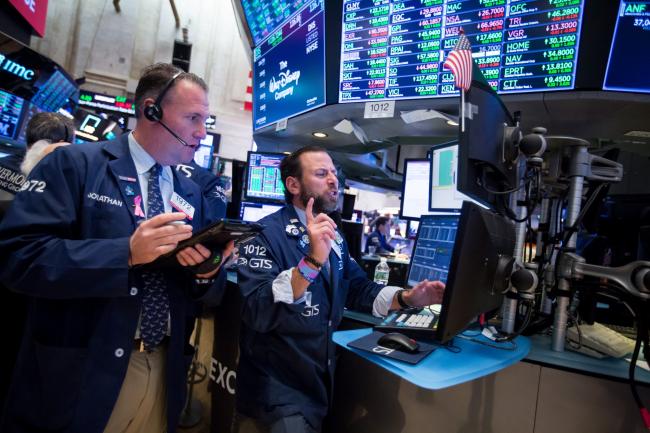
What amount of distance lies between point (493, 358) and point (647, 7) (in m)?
1.86

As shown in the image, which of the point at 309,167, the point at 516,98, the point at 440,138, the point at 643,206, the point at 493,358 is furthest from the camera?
the point at 440,138

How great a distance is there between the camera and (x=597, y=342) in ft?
4.67

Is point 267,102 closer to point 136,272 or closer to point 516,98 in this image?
point 516,98

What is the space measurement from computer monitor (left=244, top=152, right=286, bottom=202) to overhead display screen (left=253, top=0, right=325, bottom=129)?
1.37 feet

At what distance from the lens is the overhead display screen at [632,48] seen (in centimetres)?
180

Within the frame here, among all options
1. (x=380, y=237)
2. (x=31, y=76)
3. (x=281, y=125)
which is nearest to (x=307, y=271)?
(x=281, y=125)

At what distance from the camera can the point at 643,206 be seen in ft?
6.28

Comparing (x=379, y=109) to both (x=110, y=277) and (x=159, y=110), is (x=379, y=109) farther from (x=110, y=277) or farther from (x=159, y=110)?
(x=110, y=277)

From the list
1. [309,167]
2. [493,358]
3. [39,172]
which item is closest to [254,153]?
[309,167]

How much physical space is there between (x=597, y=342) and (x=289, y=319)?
1173mm

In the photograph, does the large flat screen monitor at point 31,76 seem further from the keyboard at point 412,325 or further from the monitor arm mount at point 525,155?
the monitor arm mount at point 525,155

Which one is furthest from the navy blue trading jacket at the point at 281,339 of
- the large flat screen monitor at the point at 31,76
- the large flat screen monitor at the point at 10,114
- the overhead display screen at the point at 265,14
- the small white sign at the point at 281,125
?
the large flat screen monitor at the point at 10,114

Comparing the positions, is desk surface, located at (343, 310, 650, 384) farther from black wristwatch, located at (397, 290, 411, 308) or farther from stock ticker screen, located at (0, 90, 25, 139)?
stock ticker screen, located at (0, 90, 25, 139)

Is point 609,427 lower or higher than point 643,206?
lower
